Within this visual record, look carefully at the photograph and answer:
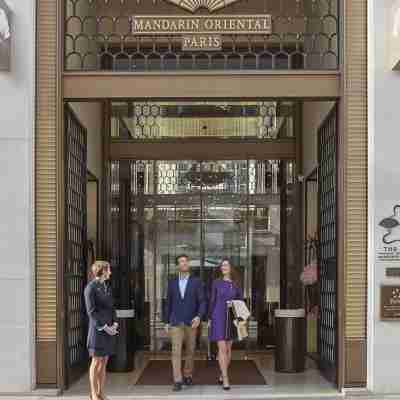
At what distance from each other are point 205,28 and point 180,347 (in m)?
4.14

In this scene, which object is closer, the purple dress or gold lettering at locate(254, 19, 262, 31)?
gold lettering at locate(254, 19, 262, 31)

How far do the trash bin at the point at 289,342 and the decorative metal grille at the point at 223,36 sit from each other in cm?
369

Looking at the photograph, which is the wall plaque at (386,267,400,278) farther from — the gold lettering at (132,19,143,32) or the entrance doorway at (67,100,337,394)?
the gold lettering at (132,19,143,32)

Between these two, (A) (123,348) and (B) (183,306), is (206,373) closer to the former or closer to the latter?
Result: (A) (123,348)

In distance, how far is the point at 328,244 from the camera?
38.1 ft

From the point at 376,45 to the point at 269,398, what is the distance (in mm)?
4503

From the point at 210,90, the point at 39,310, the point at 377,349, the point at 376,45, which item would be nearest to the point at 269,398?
the point at 377,349

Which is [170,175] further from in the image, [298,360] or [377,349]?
[377,349]

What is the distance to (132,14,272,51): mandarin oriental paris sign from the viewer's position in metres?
10.6

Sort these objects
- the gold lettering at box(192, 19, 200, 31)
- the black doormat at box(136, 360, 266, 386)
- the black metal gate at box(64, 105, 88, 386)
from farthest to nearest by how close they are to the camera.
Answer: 1. the black doormat at box(136, 360, 266, 386)
2. the black metal gate at box(64, 105, 88, 386)
3. the gold lettering at box(192, 19, 200, 31)

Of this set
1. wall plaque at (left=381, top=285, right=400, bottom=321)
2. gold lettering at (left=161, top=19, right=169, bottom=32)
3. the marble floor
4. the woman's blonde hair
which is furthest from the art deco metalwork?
the marble floor

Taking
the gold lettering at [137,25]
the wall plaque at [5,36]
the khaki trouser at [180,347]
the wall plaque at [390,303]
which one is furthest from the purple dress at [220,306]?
the wall plaque at [5,36]

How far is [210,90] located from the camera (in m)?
10.4

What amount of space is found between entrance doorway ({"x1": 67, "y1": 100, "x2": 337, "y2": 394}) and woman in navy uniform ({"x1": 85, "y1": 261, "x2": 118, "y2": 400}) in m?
4.81
